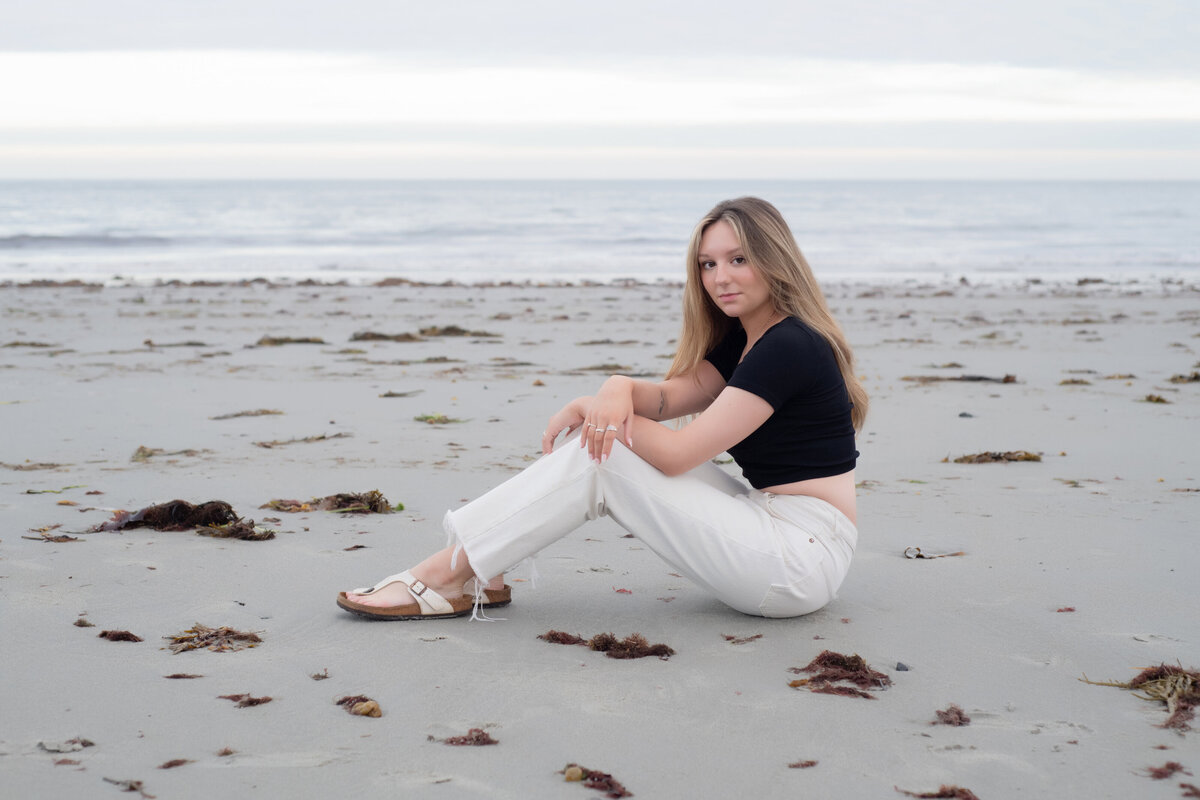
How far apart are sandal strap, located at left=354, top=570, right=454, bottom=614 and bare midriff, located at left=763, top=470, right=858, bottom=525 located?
963mm

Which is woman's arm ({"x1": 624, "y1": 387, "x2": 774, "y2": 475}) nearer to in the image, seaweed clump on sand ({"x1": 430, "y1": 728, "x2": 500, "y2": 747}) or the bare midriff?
the bare midriff

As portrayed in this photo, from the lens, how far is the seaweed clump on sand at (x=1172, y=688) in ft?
6.95

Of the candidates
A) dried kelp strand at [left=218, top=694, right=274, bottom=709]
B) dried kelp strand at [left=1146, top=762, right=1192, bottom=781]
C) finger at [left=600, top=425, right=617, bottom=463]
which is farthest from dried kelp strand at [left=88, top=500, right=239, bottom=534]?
dried kelp strand at [left=1146, top=762, right=1192, bottom=781]

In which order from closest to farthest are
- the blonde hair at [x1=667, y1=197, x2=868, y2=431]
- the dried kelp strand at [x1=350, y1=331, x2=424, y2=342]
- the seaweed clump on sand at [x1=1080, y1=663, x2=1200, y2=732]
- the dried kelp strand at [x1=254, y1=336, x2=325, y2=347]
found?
1. the seaweed clump on sand at [x1=1080, y1=663, x2=1200, y2=732]
2. the blonde hair at [x1=667, y1=197, x2=868, y2=431]
3. the dried kelp strand at [x1=254, y1=336, x2=325, y2=347]
4. the dried kelp strand at [x1=350, y1=331, x2=424, y2=342]

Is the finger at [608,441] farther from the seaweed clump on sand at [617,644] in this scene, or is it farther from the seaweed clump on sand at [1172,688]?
the seaweed clump on sand at [1172,688]

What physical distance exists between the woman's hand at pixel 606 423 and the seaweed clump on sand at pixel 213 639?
0.97 m

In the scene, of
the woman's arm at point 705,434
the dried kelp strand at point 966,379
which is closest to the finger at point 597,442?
the woman's arm at point 705,434

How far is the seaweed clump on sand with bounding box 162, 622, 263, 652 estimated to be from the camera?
2.52 meters

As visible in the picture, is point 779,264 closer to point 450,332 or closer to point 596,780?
point 596,780

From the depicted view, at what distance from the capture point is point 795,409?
2730 millimetres

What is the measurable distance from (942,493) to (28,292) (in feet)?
45.4

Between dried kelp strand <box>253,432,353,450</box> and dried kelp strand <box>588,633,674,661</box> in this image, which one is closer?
dried kelp strand <box>588,633,674,661</box>

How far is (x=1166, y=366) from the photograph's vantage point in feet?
25.7

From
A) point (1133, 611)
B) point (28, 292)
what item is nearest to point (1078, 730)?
point (1133, 611)
